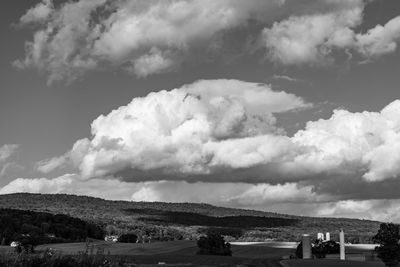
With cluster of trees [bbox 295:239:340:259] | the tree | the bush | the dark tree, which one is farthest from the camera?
the bush

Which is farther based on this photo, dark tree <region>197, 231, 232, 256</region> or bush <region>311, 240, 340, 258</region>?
bush <region>311, 240, 340, 258</region>

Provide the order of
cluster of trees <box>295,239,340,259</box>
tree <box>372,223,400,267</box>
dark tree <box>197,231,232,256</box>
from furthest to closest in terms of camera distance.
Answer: dark tree <box>197,231,232,256</box>, cluster of trees <box>295,239,340,259</box>, tree <box>372,223,400,267</box>

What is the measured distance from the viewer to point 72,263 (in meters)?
33.7

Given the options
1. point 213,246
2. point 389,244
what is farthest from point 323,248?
point 389,244

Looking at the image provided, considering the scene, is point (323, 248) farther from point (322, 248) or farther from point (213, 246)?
point (213, 246)

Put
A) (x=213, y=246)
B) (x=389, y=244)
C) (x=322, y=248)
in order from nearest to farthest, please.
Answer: (x=389, y=244)
(x=322, y=248)
(x=213, y=246)

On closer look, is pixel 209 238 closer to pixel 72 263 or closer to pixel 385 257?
pixel 385 257

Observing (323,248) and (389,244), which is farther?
(323,248)

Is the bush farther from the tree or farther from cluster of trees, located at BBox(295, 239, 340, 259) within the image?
the tree

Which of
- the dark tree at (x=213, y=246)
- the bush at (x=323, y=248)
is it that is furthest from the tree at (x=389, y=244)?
the dark tree at (x=213, y=246)

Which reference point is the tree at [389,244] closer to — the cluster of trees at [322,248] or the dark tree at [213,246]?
the cluster of trees at [322,248]

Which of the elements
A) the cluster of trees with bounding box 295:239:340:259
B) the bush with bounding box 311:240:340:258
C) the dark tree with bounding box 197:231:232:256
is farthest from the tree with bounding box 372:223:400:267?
the dark tree with bounding box 197:231:232:256

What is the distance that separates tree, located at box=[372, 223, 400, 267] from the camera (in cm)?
12225

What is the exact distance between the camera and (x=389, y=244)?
124 m
